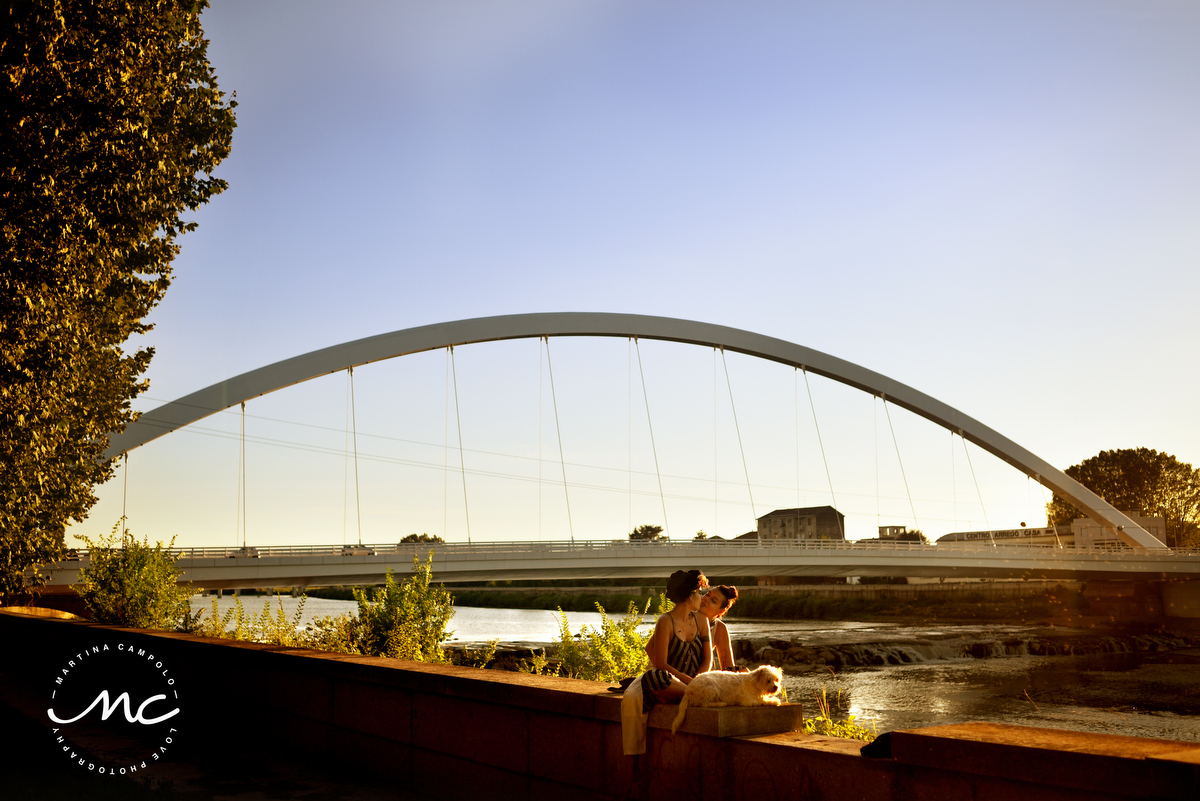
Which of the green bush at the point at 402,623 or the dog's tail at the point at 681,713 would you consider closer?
the dog's tail at the point at 681,713

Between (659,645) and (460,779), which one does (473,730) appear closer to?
(460,779)

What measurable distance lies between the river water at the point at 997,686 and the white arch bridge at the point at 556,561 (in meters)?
3.21

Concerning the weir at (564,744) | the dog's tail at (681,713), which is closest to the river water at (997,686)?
the weir at (564,744)

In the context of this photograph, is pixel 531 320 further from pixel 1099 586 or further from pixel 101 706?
pixel 1099 586

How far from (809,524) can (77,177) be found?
85.1 metres

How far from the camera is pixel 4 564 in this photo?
14164mm

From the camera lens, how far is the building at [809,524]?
87250mm

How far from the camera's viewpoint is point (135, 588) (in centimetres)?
1374

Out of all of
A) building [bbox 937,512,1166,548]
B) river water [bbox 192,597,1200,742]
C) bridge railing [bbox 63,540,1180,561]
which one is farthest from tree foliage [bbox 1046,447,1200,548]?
bridge railing [bbox 63,540,1180,561]

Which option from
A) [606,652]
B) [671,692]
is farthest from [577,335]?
[671,692]

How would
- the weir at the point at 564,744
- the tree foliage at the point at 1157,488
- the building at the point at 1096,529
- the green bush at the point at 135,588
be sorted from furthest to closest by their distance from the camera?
the tree foliage at the point at 1157,488 → the building at the point at 1096,529 → the green bush at the point at 135,588 → the weir at the point at 564,744

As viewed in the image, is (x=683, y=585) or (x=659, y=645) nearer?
(x=659, y=645)

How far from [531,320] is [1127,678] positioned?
24364 mm

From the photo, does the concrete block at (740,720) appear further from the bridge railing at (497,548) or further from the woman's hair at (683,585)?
the bridge railing at (497,548)
